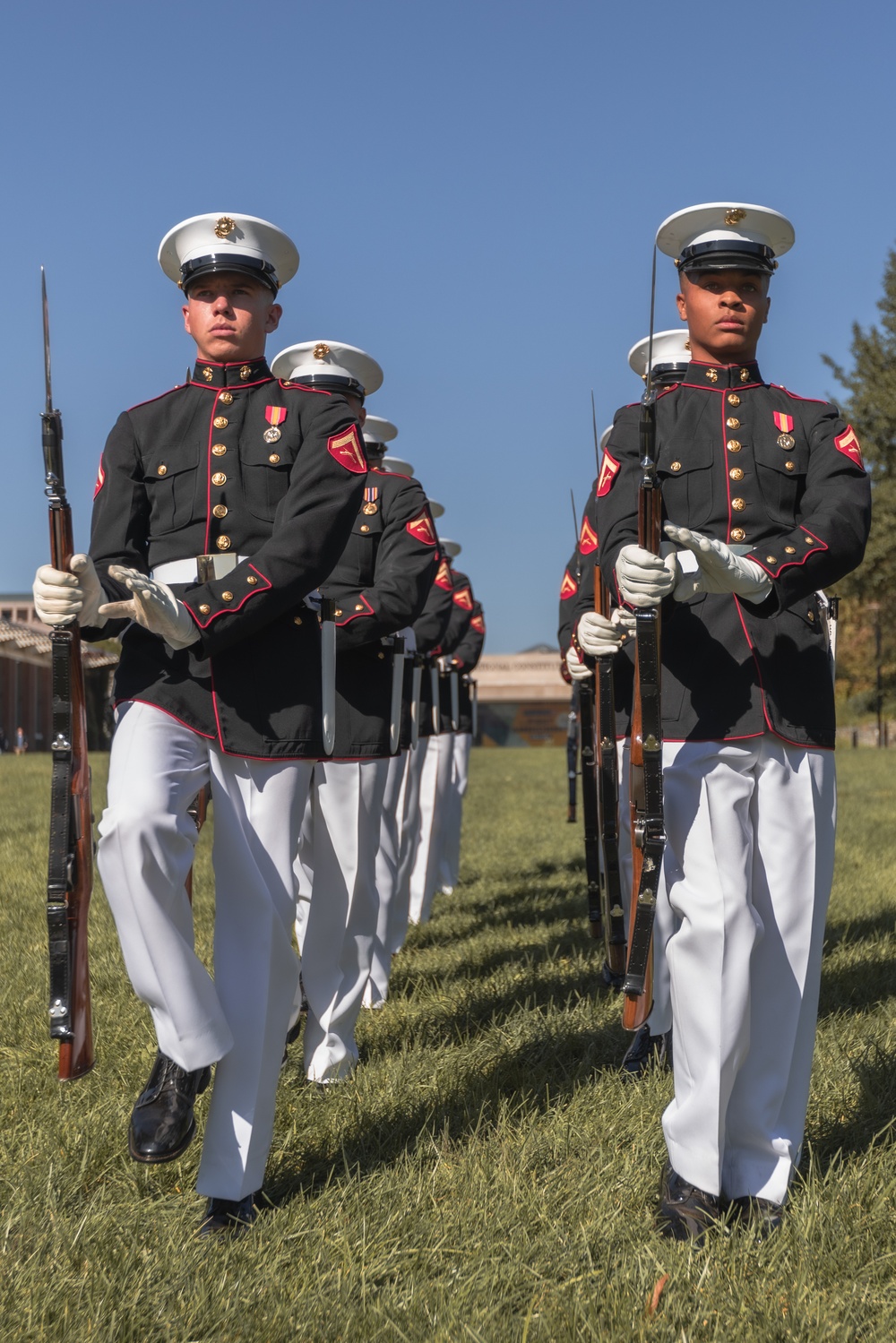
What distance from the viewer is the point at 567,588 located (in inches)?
298

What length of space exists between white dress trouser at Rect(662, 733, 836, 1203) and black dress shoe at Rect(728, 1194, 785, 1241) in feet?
0.07

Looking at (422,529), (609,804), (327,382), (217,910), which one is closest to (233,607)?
(217,910)

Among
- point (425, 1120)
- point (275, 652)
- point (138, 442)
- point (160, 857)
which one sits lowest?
point (425, 1120)

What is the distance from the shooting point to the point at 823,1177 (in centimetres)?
374

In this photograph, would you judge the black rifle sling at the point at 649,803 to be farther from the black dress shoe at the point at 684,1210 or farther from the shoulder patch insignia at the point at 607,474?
the shoulder patch insignia at the point at 607,474

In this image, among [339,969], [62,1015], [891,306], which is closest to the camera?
[62,1015]

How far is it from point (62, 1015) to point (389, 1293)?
1.01m

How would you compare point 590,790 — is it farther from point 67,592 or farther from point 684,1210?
point 67,592

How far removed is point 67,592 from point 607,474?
1.48m

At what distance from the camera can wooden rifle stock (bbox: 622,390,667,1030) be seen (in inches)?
140

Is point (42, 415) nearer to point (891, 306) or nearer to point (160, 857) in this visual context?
point (160, 857)

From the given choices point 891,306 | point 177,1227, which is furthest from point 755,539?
point 891,306

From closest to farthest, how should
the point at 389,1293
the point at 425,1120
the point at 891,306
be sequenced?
1. the point at 389,1293
2. the point at 425,1120
3. the point at 891,306

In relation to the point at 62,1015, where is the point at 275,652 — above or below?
above
